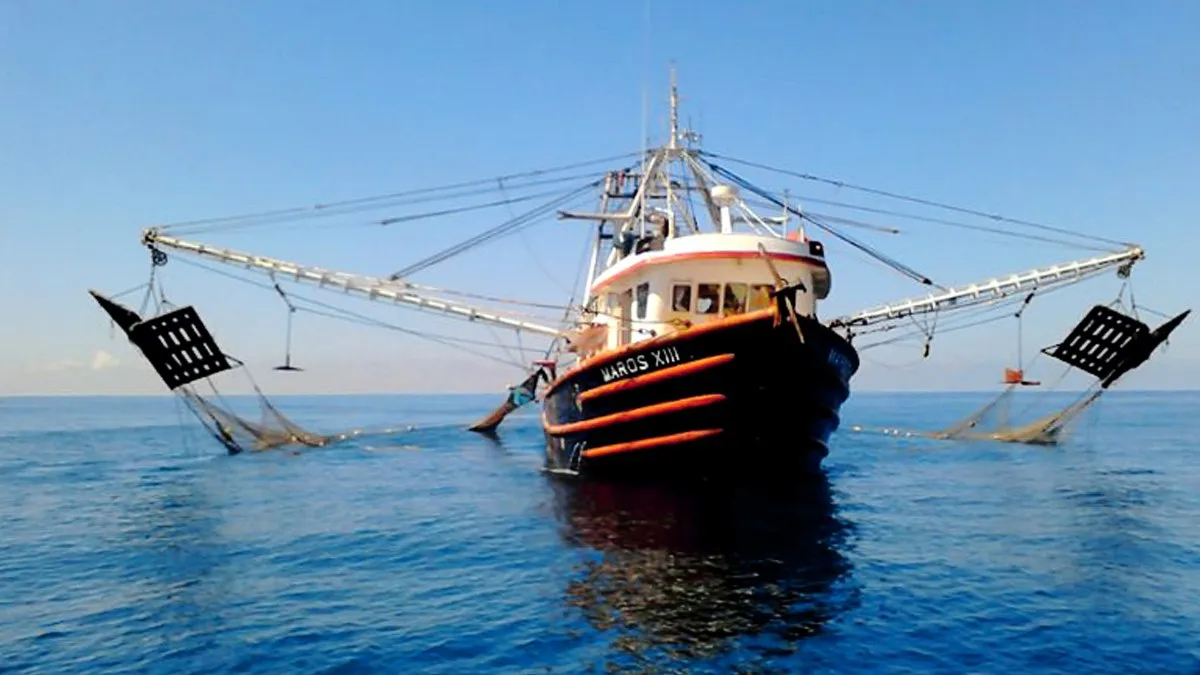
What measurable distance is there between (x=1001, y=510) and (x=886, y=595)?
10.8 meters

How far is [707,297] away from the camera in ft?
71.3

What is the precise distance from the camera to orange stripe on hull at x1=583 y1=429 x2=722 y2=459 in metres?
20.0

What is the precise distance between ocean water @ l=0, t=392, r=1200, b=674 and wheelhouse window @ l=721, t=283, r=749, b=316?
16.8 ft

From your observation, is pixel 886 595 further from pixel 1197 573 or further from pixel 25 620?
pixel 25 620

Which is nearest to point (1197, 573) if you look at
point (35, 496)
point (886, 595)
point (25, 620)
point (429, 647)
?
point (886, 595)

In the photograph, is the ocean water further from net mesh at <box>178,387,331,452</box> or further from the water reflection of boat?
net mesh at <box>178,387,331,452</box>

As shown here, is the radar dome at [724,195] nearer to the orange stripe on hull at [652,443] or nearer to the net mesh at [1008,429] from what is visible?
the orange stripe on hull at [652,443]

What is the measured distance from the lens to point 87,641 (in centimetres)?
1151

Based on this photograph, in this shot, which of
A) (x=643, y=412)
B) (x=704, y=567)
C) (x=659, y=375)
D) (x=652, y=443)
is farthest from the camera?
(x=652, y=443)

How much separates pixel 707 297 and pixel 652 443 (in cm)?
439

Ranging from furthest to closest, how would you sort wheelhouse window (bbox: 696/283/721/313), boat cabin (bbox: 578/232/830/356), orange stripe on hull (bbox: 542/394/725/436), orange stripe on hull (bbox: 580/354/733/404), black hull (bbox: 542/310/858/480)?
wheelhouse window (bbox: 696/283/721/313), boat cabin (bbox: 578/232/830/356), orange stripe on hull (bbox: 542/394/725/436), orange stripe on hull (bbox: 580/354/733/404), black hull (bbox: 542/310/858/480)

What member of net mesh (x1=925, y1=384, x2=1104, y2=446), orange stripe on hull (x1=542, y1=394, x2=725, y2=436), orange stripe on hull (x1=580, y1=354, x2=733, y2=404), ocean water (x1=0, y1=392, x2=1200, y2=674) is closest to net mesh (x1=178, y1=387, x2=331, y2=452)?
ocean water (x1=0, y1=392, x2=1200, y2=674)

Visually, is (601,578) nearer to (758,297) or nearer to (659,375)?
(659,375)

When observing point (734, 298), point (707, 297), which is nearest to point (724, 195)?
point (707, 297)
